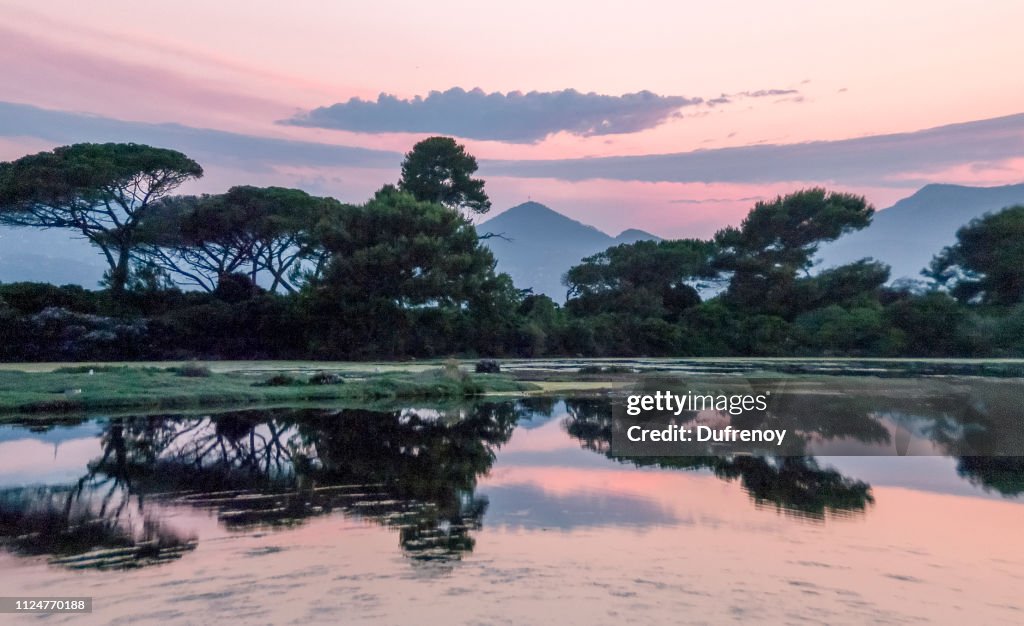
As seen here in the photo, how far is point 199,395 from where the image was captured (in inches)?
685

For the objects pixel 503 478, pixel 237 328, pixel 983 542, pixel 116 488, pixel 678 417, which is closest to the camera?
pixel 983 542

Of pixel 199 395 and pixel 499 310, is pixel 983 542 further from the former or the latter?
pixel 499 310

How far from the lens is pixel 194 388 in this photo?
59.5 feet

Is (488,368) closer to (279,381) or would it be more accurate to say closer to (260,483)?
(279,381)

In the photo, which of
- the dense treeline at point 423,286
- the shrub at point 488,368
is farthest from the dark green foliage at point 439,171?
the shrub at point 488,368

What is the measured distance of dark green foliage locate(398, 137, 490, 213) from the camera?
49.1 meters

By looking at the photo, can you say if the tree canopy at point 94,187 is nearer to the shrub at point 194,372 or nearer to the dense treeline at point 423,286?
the dense treeline at point 423,286

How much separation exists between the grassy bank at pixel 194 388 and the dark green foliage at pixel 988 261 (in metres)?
31.9

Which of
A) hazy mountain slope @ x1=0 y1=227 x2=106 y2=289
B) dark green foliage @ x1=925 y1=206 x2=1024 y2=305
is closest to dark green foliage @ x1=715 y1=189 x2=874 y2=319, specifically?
dark green foliage @ x1=925 y1=206 x2=1024 y2=305

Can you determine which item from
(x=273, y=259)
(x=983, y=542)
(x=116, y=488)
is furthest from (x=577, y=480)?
(x=273, y=259)

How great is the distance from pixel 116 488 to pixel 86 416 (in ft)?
22.6

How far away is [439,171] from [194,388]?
108 ft

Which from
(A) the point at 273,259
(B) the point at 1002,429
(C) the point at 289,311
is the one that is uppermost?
(A) the point at 273,259

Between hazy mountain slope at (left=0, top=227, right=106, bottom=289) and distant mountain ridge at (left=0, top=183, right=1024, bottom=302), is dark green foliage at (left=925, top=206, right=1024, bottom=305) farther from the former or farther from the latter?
hazy mountain slope at (left=0, top=227, right=106, bottom=289)
